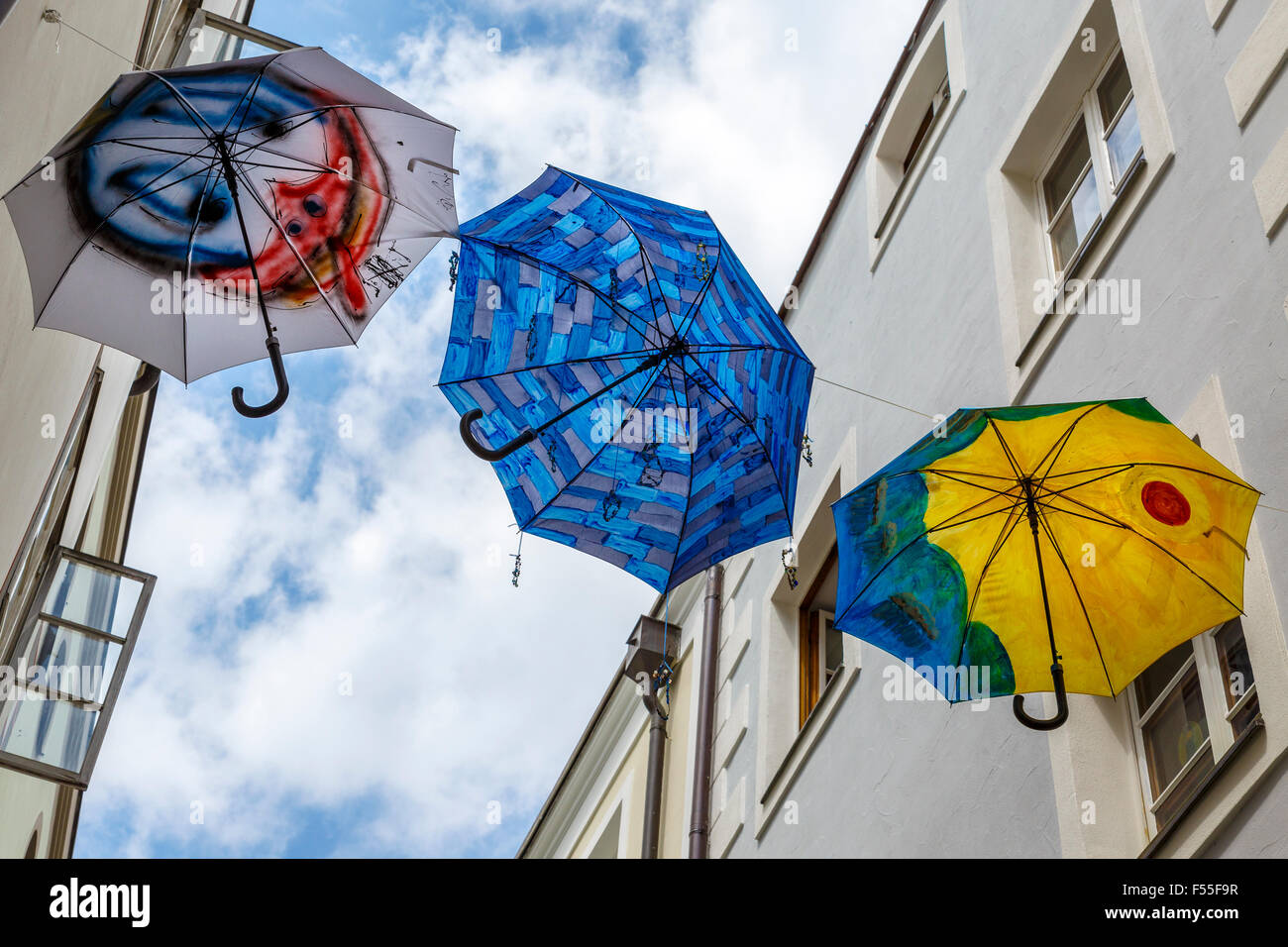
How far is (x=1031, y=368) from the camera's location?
7.59 meters

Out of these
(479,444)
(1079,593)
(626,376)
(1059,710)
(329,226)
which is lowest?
(1059,710)

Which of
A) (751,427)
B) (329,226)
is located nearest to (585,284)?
(751,427)

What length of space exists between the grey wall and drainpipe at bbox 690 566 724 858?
57cm

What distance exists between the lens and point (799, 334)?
1207 centimetres

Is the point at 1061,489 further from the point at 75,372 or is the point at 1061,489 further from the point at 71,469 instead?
the point at 71,469

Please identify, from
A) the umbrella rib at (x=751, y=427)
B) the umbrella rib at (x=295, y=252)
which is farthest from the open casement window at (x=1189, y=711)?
the umbrella rib at (x=295, y=252)

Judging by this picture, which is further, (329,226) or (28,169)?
(329,226)

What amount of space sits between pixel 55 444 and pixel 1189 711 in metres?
6.69

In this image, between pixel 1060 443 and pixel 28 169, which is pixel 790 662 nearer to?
pixel 1060 443

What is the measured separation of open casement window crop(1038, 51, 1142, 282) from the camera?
26.0 ft

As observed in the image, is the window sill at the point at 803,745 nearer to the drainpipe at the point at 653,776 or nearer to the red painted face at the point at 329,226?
the drainpipe at the point at 653,776

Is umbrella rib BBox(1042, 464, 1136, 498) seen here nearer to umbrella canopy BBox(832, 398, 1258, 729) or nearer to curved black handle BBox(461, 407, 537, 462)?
umbrella canopy BBox(832, 398, 1258, 729)

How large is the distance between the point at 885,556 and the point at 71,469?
652cm
